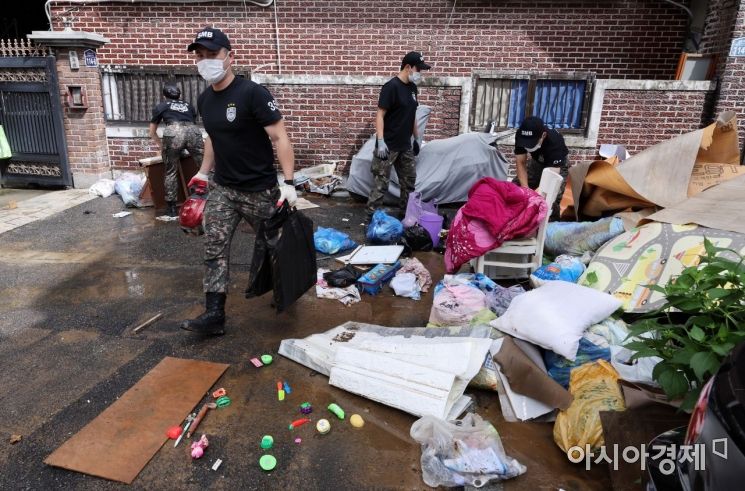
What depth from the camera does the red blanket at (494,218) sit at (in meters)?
4.17

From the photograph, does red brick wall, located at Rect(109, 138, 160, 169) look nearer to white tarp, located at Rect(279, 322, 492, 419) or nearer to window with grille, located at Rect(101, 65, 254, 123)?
window with grille, located at Rect(101, 65, 254, 123)

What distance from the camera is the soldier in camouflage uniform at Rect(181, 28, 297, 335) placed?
130 inches

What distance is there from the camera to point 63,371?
3.17 metres

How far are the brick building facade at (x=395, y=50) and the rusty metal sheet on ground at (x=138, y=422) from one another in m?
6.04

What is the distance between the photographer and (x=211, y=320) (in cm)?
356

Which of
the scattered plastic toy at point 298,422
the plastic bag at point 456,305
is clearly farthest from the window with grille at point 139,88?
the scattered plastic toy at point 298,422

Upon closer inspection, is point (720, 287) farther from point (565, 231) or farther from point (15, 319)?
point (15, 319)

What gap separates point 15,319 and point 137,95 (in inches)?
235

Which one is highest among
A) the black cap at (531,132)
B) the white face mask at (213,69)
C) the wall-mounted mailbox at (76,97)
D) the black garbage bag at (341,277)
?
the white face mask at (213,69)

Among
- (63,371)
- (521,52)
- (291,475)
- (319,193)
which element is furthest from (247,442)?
(521,52)

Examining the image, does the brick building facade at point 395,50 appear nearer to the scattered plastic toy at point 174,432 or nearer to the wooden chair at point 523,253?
the wooden chair at point 523,253

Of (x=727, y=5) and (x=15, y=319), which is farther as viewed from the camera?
(x=727, y=5)

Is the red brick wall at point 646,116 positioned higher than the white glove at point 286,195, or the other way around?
the red brick wall at point 646,116

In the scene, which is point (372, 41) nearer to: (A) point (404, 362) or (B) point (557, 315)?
(B) point (557, 315)
